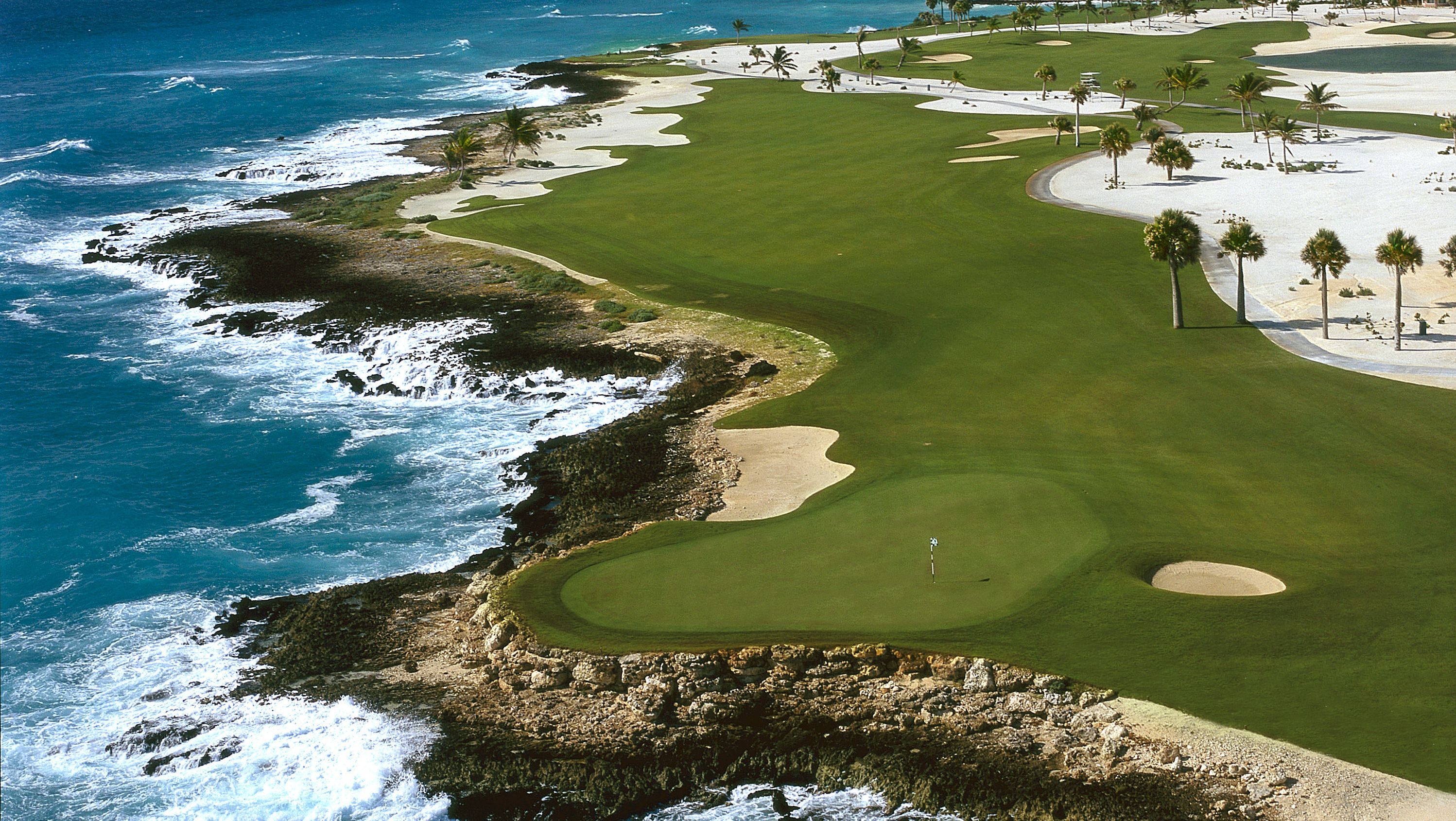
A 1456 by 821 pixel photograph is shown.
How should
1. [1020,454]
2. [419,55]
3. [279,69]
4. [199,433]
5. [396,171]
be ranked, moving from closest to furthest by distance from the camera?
[1020,454] < [199,433] < [396,171] < [279,69] < [419,55]

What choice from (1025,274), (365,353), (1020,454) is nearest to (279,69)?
(365,353)

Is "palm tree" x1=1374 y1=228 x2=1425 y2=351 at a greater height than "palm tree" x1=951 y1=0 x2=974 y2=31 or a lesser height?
lesser

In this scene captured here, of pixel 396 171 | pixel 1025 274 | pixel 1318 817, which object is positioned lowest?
pixel 1318 817

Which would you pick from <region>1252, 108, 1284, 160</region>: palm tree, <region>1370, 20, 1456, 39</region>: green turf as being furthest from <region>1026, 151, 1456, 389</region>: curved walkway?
<region>1370, 20, 1456, 39</region>: green turf

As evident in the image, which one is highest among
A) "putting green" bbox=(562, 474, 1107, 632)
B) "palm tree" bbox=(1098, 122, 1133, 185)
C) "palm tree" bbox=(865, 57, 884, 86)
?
"palm tree" bbox=(865, 57, 884, 86)

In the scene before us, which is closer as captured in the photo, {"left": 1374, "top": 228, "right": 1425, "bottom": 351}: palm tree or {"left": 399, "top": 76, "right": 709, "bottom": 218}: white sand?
{"left": 1374, "top": 228, "right": 1425, "bottom": 351}: palm tree

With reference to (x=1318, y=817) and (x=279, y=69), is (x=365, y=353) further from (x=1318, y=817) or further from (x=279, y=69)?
(x=279, y=69)

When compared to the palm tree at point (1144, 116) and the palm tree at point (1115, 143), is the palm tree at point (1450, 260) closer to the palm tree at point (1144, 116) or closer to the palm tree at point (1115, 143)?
the palm tree at point (1115, 143)

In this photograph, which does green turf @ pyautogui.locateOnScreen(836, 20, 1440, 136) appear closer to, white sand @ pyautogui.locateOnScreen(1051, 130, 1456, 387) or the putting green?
white sand @ pyautogui.locateOnScreen(1051, 130, 1456, 387)
